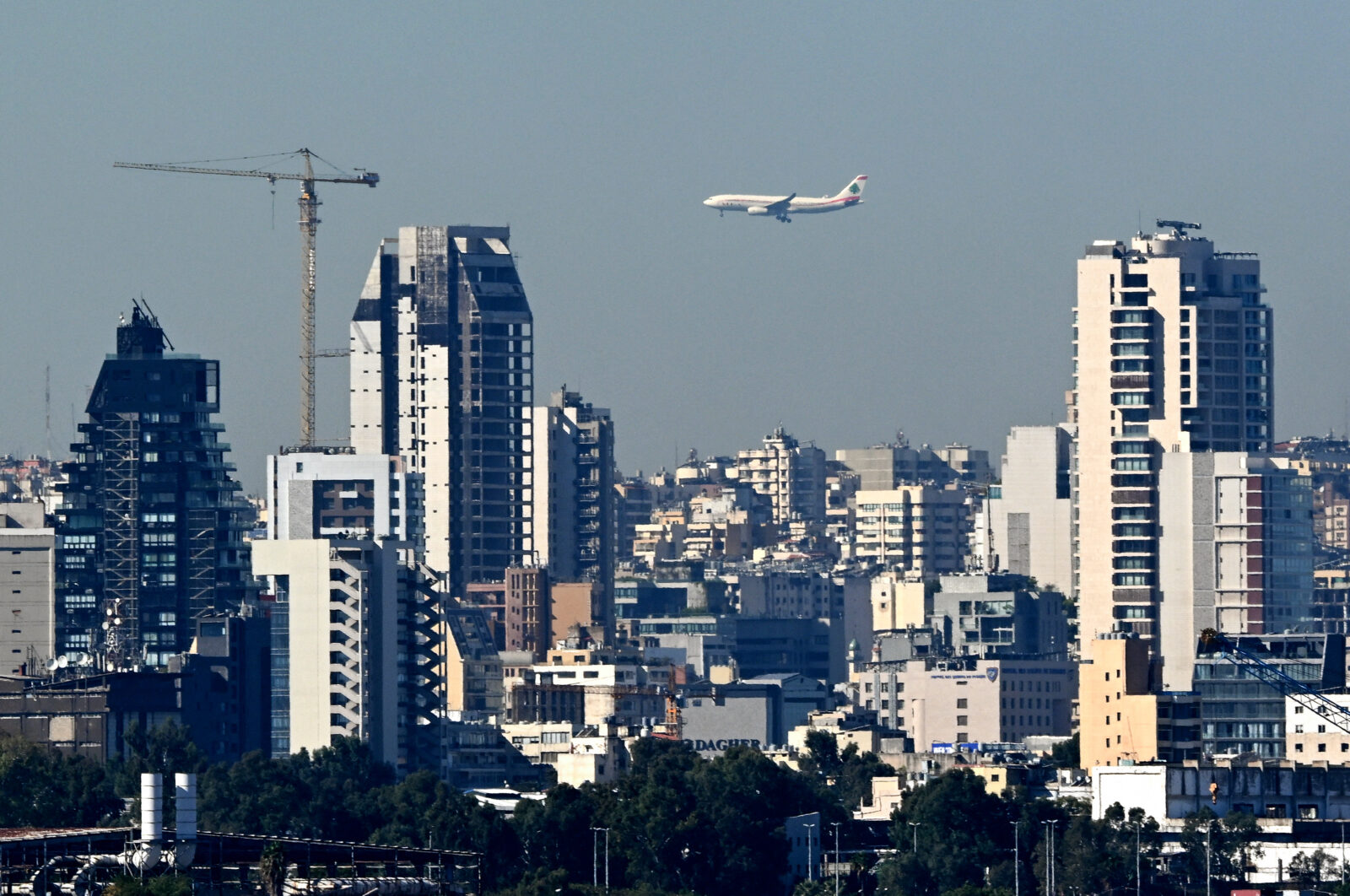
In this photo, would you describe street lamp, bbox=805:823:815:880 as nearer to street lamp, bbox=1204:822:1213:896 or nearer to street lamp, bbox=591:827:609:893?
street lamp, bbox=591:827:609:893

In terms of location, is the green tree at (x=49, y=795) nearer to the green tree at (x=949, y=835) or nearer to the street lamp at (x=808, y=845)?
the street lamp at (x=808, y=845)

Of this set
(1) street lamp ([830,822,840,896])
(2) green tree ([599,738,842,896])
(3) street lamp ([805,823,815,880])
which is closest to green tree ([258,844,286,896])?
(1) street lamp ([830,822,840,896])

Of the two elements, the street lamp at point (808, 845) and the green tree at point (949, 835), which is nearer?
the green tree at point (949, 835)

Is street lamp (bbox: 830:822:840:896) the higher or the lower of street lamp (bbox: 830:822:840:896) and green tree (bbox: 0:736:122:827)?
the lower

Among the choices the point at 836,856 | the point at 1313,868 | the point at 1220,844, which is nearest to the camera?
the point at 1313,868

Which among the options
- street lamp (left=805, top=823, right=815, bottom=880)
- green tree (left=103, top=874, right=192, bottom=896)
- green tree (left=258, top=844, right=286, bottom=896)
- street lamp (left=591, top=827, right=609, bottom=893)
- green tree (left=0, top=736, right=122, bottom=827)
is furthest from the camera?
street lamp (left=805, top=823, right=815, bottom=880)

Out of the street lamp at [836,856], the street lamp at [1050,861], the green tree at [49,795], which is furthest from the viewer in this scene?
the green tree at [49,795]

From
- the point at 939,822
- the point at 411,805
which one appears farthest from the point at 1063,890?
the point at 411,805

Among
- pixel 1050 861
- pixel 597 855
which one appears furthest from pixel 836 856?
pixel 597 855

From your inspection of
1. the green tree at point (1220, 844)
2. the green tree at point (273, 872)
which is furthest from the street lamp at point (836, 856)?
the green tree at point (273, 872)

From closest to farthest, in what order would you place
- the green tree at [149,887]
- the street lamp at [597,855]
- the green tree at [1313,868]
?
1. the green tree at [149,887]
2. the green tree at [1313,868]
3. the street lamp at [597,855]

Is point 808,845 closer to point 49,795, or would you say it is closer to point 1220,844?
point 1220,844
